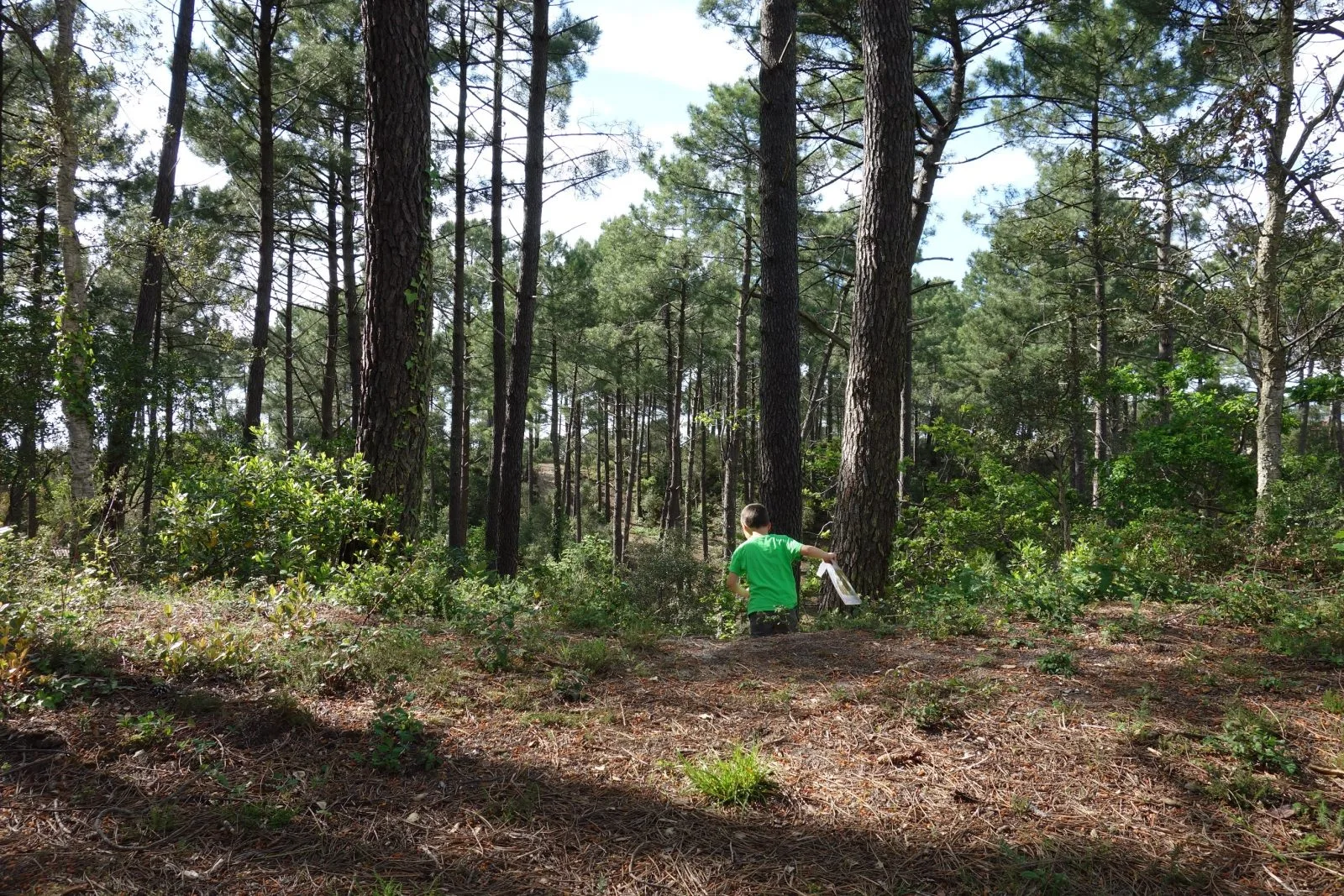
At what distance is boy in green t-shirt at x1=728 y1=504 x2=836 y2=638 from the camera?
18.8 ft

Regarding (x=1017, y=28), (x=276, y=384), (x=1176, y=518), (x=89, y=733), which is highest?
(x=1017, y=28)

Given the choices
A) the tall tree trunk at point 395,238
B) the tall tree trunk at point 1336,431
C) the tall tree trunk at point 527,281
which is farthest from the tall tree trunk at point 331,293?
the tall tree trunk at point 1336,431

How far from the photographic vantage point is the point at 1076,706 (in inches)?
138

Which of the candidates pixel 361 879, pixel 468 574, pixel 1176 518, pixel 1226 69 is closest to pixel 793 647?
pixel 361 879

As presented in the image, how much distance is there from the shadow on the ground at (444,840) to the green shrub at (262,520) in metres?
2.68

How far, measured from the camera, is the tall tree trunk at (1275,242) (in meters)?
8.67

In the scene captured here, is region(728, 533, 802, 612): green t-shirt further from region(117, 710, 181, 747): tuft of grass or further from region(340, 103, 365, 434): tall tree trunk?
region(340, 103, 365, 434): tall tree trunk

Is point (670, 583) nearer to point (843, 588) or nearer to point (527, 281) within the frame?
point (527, 281)

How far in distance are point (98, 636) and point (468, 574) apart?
4.72 meters

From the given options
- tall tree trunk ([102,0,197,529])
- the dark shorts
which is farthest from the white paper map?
tall tree trunk ([102,0,197,529])

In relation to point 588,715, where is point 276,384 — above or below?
above

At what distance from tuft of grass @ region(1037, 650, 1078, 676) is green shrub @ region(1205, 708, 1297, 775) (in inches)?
36.4

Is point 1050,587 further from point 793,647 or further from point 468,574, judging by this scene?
point 468,574

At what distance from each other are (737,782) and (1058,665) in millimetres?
2348
